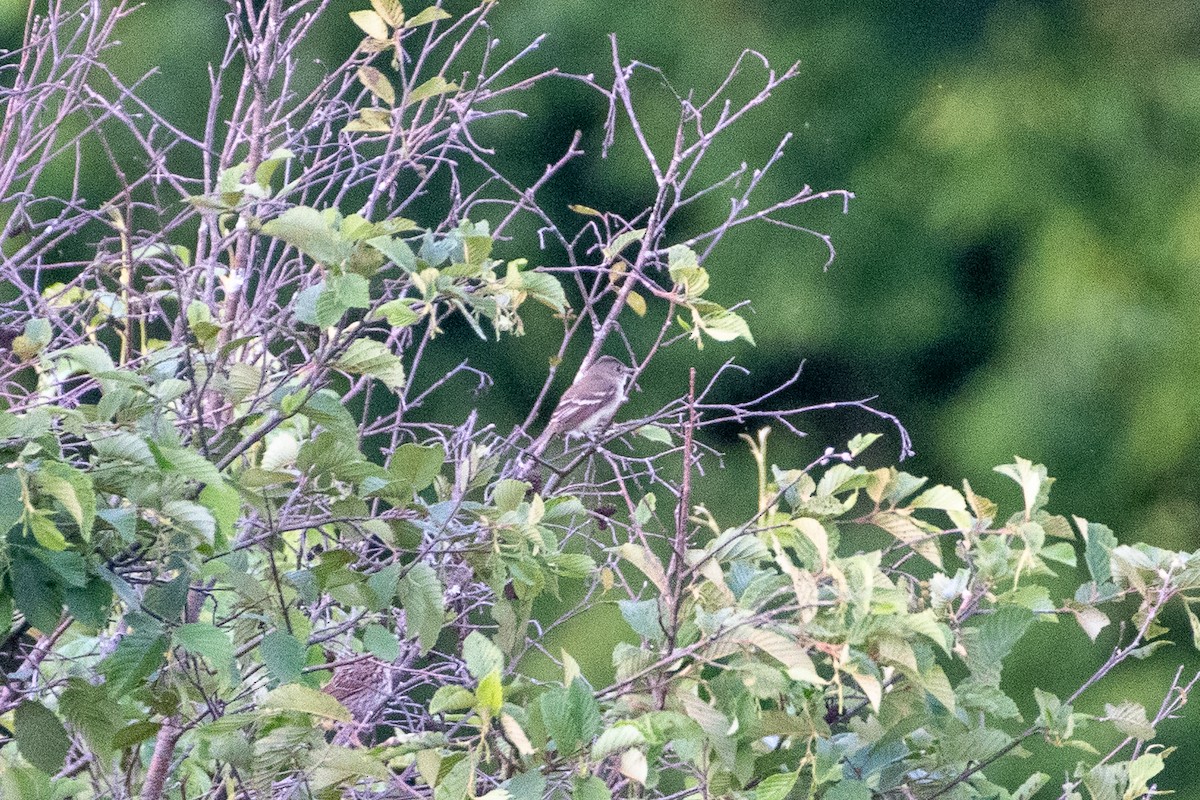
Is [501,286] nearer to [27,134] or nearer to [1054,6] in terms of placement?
[27,134]

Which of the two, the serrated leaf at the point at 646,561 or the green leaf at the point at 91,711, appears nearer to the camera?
the green leaf at the point at 91,711

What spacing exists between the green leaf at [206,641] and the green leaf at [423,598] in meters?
0.23

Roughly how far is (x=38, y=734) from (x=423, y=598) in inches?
18.3

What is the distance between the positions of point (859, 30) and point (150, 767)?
3.59 meters

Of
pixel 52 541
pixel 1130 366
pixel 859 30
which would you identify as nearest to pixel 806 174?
pixel 859 30

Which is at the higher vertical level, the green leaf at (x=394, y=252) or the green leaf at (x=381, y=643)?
the green leaf at (x=394, y=252)

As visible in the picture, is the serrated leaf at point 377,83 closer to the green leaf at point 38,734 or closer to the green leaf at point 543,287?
the green leaf at point 543,287

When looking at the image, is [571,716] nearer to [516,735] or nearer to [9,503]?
[516,735]

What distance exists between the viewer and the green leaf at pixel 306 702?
159 centimetres

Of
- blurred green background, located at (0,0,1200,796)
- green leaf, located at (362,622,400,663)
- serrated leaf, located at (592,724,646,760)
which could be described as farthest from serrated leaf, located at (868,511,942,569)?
blurred green background, located at (0,0,1200,796)

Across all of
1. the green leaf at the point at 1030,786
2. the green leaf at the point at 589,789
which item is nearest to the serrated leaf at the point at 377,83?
the green leaf at the point at 589,789

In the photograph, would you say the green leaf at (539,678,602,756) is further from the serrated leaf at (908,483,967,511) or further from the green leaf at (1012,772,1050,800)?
the green leaf at (1012,772,1050,800)

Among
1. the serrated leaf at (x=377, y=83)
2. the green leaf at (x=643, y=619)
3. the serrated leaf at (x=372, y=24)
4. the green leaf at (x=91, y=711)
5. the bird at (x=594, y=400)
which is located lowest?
the bird at (x=594, y=400)

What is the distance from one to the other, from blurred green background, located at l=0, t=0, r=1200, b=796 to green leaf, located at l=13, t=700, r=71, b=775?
313cm
